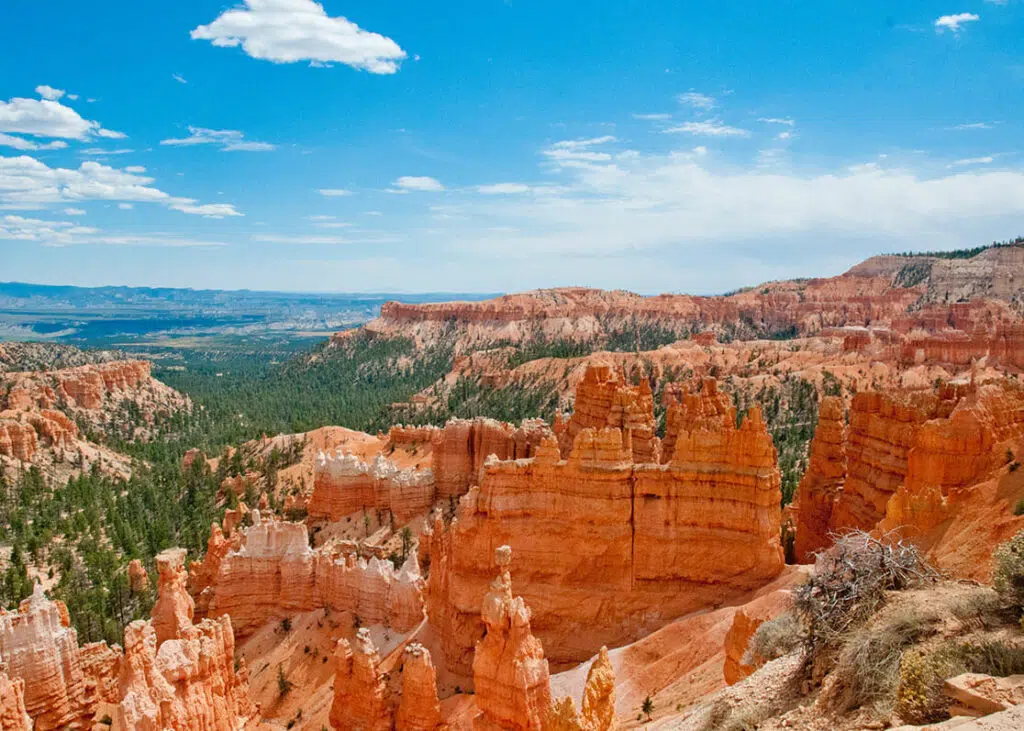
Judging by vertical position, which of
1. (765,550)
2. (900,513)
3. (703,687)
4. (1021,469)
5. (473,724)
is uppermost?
(1021,469)

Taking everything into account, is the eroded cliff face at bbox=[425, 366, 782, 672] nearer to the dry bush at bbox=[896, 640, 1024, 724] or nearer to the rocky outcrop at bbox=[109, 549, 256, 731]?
the rocky outcrop at bbox=[109, 549, 256, 731]

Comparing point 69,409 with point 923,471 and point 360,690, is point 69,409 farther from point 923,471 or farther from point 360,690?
point 923,471

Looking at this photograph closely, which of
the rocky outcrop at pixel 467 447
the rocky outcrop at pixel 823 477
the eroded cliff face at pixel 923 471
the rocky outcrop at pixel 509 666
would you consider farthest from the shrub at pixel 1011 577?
the rocky outcrop at pixel 467 447

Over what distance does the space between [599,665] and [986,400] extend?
19.2 m

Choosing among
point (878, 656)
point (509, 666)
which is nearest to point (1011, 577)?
point (878, 656)

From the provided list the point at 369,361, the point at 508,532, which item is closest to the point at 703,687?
the point at 508,532

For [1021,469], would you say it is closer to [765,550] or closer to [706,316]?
[765,550]

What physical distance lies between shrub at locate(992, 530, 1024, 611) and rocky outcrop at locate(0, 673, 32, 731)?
69.0 feet

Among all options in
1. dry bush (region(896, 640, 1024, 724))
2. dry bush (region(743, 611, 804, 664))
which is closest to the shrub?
dry bush (region(896, 640, 1024, 724))

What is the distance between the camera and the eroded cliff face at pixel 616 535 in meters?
25.2

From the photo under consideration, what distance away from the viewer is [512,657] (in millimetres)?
19484

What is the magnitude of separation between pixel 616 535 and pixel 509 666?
767 cm

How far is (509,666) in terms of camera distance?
19453 millimetres

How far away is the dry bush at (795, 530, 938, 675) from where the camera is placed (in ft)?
40.6
